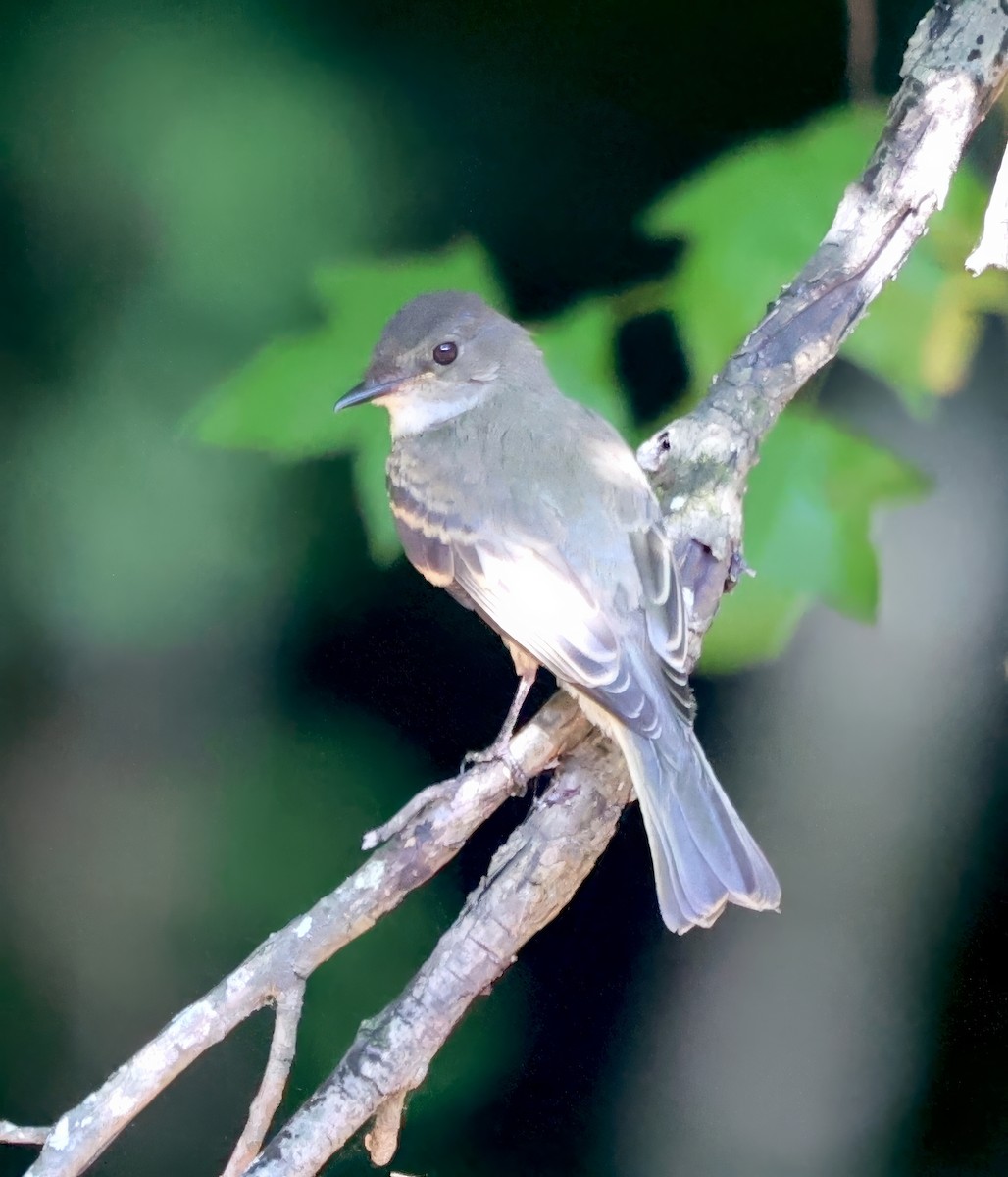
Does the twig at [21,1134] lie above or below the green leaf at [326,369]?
below

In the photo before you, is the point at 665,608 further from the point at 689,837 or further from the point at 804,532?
the point at 804,532

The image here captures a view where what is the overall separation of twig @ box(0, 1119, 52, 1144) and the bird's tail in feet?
2.72

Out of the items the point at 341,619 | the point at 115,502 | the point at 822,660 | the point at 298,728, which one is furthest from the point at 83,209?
the point at 822,660

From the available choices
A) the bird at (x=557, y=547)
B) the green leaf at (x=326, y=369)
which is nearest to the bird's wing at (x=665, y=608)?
the bird at (x=557, y=547)

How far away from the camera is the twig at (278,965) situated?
1521 millimetres

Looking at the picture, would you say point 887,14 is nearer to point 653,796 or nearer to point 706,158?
point 706,158

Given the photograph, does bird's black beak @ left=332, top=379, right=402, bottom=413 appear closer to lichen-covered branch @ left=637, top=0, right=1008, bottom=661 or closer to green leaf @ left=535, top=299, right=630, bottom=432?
green leaf @ left=535, top=299, right=630, bottom=432

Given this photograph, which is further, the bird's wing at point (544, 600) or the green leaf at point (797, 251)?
the green leaf at point (797, 251)

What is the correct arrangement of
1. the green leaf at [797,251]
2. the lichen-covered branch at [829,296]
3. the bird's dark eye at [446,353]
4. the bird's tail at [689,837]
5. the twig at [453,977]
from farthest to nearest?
the green leaf at [797,251], the bird's dark eye at [446,353], the lichen-covered branch at [829,296], the bird's tail at [689,837], the twig at [453,977]

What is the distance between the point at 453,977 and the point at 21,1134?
0.56 meters

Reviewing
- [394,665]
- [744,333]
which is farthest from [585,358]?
[394,665]

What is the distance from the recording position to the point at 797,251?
6.86 feet

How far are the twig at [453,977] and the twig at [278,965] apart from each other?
0.08 m

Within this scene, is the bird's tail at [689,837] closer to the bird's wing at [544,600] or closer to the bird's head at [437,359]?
the bird's wing at [544,600]
